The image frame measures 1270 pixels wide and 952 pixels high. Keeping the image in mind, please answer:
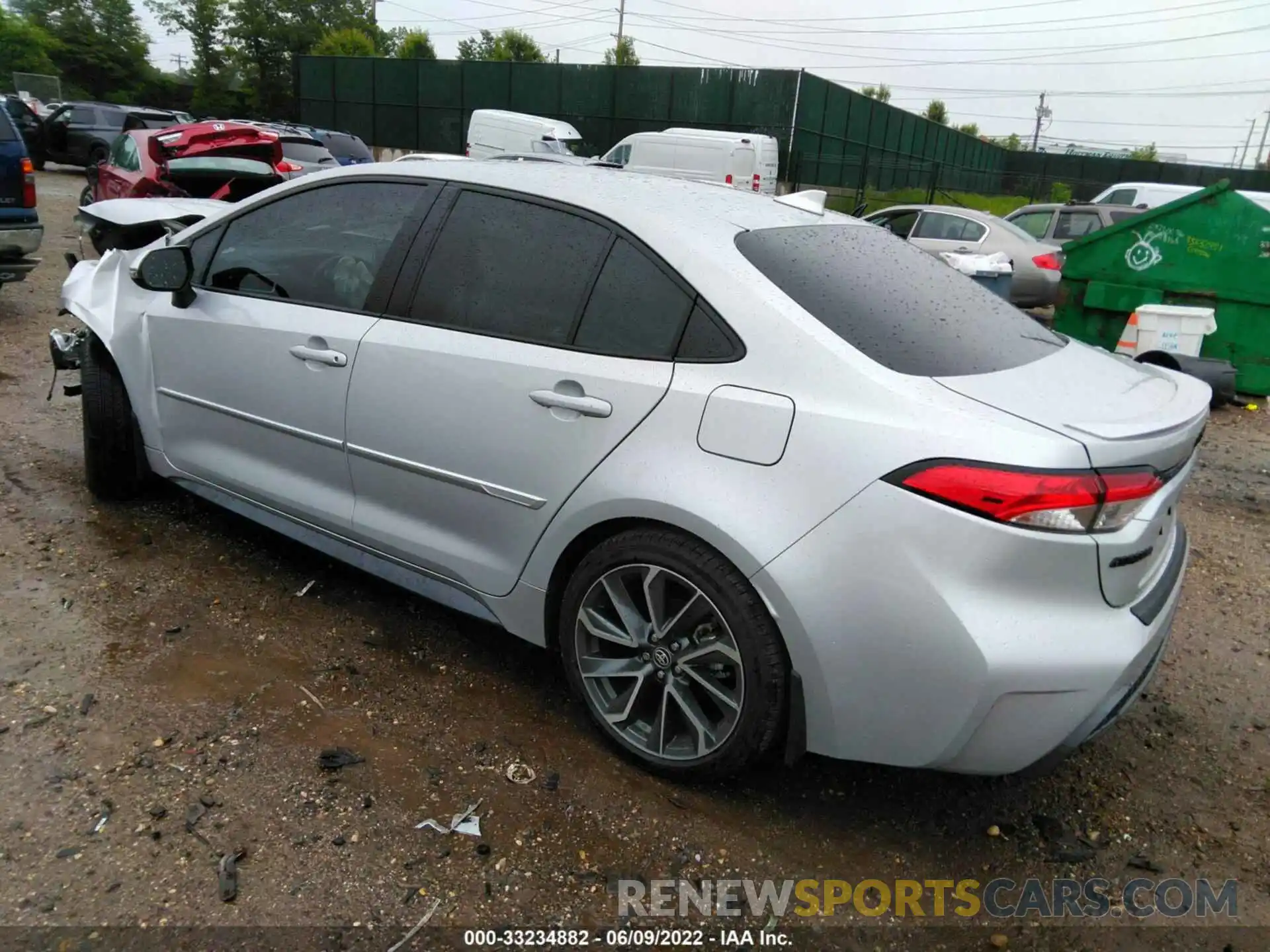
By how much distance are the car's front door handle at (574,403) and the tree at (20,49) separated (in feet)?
168

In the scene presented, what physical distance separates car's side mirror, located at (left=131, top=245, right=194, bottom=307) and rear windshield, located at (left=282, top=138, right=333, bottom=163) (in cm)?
1286

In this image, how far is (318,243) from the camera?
3.47 m

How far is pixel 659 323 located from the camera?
103 inches

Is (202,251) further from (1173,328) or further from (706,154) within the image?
(706,154)

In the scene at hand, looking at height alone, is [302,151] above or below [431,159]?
below

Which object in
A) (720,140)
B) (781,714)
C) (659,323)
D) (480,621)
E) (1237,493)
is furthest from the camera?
(720,140)

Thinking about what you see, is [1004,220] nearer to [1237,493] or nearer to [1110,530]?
[1237,493]

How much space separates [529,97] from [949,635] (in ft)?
102

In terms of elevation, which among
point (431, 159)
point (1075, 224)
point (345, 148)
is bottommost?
point (345, 148)

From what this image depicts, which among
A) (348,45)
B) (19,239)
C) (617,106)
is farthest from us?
(348,45)

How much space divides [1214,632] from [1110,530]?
2.28 meters

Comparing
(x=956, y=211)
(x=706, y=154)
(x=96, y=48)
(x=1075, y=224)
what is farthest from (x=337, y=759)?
(x=96, y=48)

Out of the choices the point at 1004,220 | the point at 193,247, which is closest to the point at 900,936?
the point at 193,247

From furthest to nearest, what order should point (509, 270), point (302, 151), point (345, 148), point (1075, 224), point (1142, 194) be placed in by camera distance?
point (345, 148) < point (1142, 194) < point (302, 151) < point (1075, 224) < point (509, 270)
